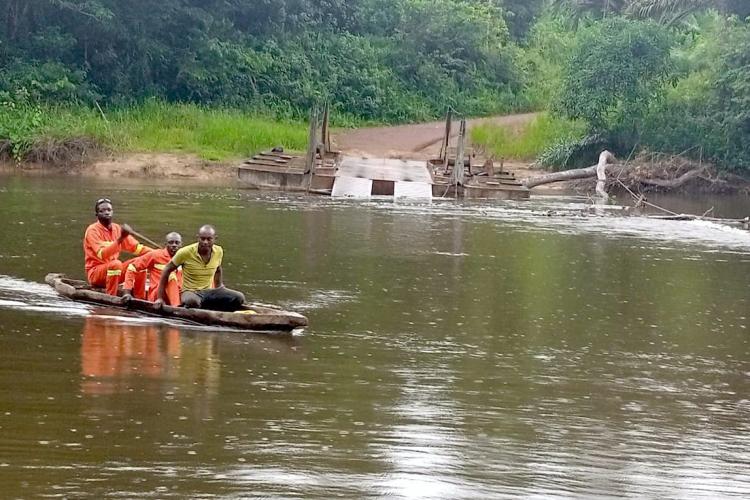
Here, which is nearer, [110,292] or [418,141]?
[110,292]

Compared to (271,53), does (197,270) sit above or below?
below

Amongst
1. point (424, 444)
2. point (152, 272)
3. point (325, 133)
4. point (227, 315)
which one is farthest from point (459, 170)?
point (424, 444)

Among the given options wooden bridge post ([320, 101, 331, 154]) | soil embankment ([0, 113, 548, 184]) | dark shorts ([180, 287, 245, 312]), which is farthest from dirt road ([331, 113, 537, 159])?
dark shorts ([180, 287, 245, 312])

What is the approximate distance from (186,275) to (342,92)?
97.3ft

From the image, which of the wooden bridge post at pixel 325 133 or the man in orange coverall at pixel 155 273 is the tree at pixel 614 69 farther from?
the man in orange coverall at pixel 155 273

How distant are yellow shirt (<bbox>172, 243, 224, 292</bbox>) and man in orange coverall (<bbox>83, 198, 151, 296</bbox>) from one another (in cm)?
63

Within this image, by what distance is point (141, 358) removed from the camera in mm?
10836

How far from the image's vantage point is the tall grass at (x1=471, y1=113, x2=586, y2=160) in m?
37.1

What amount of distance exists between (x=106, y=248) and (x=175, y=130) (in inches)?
839

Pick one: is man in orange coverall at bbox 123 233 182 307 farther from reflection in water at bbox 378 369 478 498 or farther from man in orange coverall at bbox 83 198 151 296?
reflection in water at bbox 378 369 478 498

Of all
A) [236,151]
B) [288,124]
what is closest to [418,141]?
[288,124]

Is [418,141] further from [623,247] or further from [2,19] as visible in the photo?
[623,247]

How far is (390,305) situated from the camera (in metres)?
14.6

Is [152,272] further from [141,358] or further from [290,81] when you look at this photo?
[290,81]
